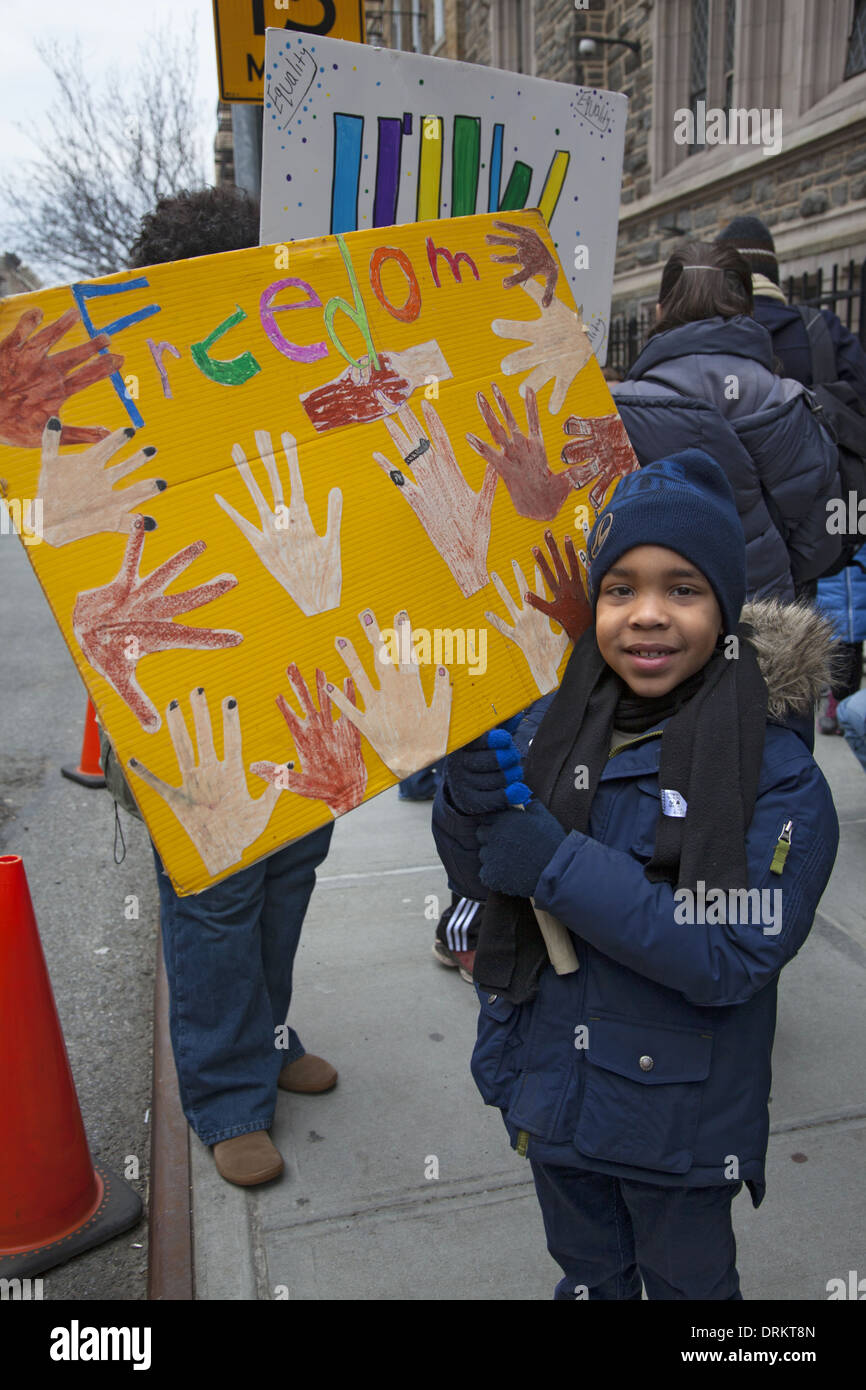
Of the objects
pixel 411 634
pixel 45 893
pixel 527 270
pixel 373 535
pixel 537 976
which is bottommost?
pixel 45 893

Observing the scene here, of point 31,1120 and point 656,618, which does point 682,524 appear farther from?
point 31,1120

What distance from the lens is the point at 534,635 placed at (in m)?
1.66

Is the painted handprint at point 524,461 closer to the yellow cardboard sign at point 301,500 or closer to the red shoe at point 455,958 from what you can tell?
the yellow cardboard sign at point 301,500

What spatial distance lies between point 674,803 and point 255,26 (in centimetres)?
408

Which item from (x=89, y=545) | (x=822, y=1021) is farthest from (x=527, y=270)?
(x=822, y=1021)

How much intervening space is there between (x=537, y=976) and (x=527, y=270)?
1112 millimetres

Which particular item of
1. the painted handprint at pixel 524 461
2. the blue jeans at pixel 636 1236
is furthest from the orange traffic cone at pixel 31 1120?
the painted handprint at pixel 524 461

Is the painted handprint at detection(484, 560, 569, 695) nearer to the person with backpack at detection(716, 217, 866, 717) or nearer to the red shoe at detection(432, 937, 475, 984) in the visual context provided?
the person with backpack at detection(716, 217, 866, 717)

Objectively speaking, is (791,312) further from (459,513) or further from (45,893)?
(45,893)

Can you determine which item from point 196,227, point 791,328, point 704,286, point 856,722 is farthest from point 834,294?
point 196,227

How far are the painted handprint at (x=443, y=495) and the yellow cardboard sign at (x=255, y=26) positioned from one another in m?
3.34

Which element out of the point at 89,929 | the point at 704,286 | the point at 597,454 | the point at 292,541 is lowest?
the point at 89,929

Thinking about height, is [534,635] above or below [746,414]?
below
